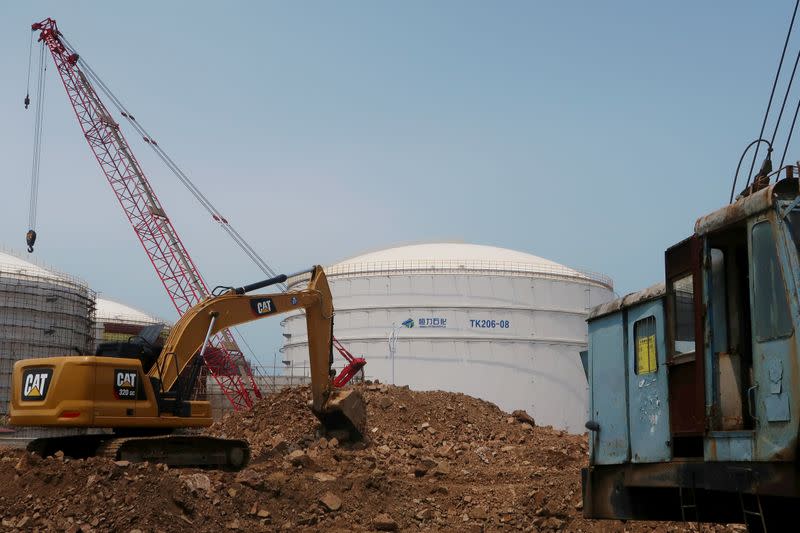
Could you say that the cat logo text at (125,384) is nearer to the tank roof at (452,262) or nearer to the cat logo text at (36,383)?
the cat logo text at (36,383)

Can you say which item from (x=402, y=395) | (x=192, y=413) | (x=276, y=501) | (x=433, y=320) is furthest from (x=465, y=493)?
(x=433, y=320)

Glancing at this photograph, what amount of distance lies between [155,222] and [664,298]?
41293 mm

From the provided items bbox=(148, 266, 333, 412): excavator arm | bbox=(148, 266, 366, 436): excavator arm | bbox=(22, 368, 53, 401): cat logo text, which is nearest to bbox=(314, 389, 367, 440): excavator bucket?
bbox=(148, 266, 366, 436): excavator arm

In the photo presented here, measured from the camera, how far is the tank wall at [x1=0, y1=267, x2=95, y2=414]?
44.8m

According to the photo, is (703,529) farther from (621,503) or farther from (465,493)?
(465,493)

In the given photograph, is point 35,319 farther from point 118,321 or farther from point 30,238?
point 118,321

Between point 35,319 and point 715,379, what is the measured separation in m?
44.2

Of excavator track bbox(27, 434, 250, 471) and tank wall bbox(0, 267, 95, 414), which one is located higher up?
tank wall bbox(0, 267, 95, 414)

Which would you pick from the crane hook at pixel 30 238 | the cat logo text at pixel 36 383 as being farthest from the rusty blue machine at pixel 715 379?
the crane hook at pixel 30 238

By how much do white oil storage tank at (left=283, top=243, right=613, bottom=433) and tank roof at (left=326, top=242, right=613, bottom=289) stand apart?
0.38ft

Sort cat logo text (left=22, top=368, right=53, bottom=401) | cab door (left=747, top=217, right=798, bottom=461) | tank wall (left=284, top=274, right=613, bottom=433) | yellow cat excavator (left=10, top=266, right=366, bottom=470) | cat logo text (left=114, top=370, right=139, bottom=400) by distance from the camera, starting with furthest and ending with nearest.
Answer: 1. tank wall (left=284, top=274, right=613, bottom=433)
2. cat logo text (left=114, top=370, right=139, bottom=400)
3. cat logo text (left=22, top=368, right=53, bottom=401)
4. yellow cat excavator (left=10, top=266, right=366, bottom=470)
5. cab door (left=747, top=217, right=798, bottom=461)

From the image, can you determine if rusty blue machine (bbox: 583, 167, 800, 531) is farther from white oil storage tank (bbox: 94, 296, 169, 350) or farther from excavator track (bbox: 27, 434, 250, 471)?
white oil storage tank (bbox: 94, 296, 169, 350)

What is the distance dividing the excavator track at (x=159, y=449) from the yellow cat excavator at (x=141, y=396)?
2 centimetres

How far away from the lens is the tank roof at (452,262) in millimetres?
49031
